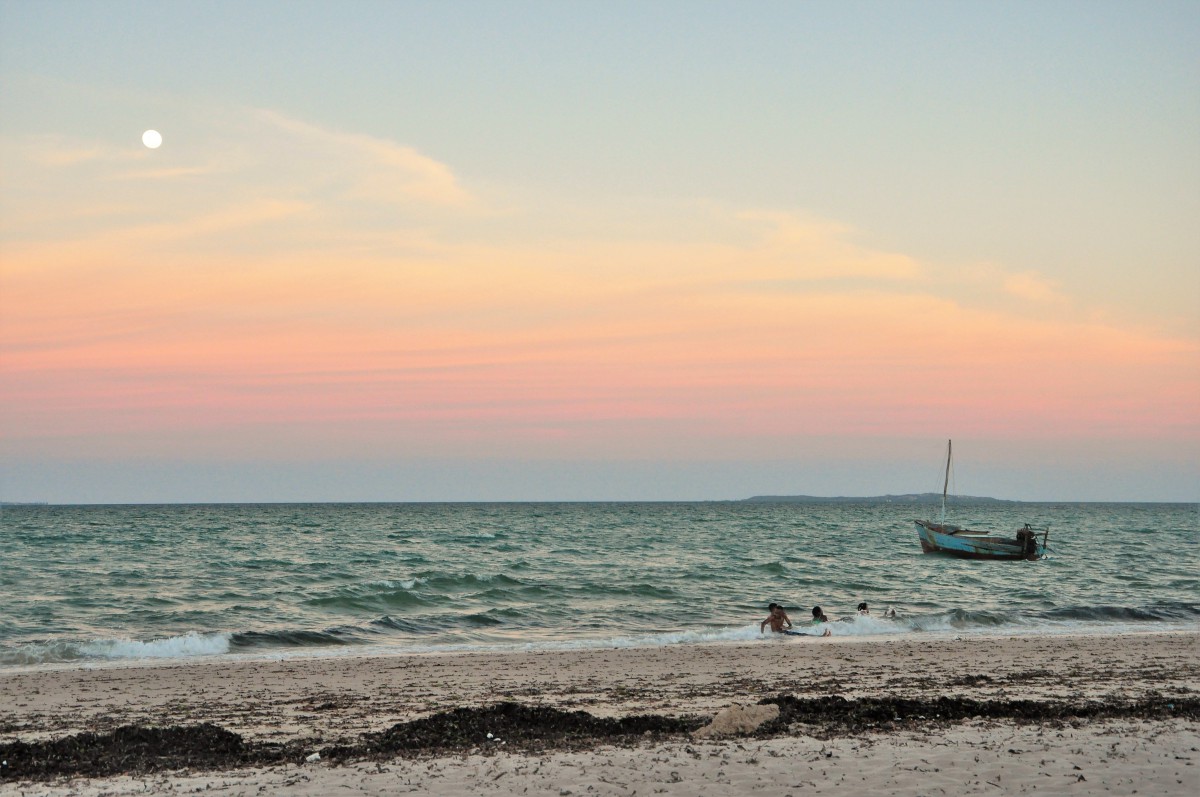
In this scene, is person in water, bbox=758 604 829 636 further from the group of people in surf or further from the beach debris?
the beach debris

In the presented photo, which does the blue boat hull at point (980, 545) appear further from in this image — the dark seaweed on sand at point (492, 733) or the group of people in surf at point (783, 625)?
the dark seaweed on sand at point (492, 733)

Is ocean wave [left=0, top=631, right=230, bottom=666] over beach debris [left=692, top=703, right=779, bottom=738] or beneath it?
beneath

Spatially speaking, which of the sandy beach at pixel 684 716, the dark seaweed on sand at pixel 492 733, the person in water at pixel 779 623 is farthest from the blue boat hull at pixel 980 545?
the dark seaweed on sand at pixel 492 733

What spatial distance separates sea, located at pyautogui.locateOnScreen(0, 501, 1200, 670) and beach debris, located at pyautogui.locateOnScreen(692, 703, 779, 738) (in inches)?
469

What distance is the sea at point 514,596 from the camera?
25797mm

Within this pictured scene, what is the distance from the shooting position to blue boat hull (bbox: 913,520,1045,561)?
59.3 meters

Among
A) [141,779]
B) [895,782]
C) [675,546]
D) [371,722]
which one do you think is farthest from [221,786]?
[675,546]

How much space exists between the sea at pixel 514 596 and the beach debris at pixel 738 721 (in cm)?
1192

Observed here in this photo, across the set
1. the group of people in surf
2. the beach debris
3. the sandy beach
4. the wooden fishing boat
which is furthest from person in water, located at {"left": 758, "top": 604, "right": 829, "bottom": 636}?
the wooden fishing boat

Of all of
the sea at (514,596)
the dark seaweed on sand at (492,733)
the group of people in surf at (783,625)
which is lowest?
the sea at (514,596)

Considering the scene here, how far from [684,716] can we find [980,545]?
51.6 meters

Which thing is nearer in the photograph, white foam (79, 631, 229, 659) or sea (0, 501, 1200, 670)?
white foam (79, 631, 229, 659)

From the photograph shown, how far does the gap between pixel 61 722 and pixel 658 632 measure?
1627cm

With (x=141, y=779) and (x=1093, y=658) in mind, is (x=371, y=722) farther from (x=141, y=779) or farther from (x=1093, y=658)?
(x=1093, y=658)
